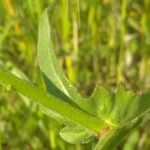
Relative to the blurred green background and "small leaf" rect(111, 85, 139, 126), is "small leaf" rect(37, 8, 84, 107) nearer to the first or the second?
"small leaf" rect(111, 85, 139, 126)

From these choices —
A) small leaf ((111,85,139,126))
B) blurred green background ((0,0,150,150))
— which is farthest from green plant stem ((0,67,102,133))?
blurred green background ((0,0,150,150))

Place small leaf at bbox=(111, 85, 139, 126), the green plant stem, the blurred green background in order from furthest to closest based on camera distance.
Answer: the blurred green background, small leaf at bbox=(111, 85, 139, 126), the green plant stem

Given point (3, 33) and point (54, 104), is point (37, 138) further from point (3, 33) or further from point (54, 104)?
point (54, 104)

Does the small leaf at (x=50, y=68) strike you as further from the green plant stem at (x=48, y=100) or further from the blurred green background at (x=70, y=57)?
the blurred green background at (x=70, y=57)

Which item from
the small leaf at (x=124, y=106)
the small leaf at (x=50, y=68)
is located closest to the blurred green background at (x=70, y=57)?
the small leaf at (x=50, y=68)

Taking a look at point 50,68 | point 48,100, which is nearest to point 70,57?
point 50,68

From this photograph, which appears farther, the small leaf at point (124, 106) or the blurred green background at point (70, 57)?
the blurred green background at point (70, 57)

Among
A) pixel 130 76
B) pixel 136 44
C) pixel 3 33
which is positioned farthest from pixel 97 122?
pixel 136 44
